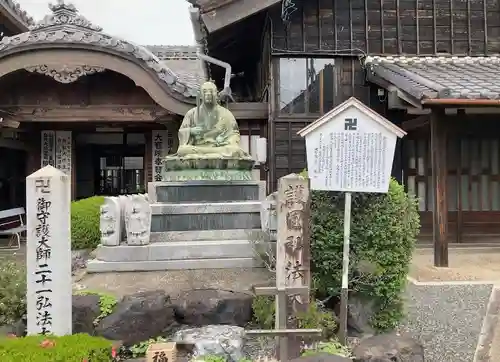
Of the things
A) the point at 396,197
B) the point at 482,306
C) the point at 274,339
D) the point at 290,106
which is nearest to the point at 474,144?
the point at 290,106

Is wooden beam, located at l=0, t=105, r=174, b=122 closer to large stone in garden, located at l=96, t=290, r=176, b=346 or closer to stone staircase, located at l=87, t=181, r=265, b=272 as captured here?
stone staircase, located at l=87, t=181, r=265, b=272

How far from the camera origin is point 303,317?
446 centimetres

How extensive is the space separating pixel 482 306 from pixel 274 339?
8.99ft

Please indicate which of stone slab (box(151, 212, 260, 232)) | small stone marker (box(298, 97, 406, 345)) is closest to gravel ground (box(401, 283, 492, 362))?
small stone marker (box(298, 97, 406, 345))

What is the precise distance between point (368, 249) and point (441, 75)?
222 inches

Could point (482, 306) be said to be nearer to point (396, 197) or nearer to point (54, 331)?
point (396, 197)

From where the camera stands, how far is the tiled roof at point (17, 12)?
13.4 meters

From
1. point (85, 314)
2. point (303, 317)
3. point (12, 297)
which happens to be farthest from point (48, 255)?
point (303, 317)

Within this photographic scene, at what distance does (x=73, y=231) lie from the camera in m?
8.89

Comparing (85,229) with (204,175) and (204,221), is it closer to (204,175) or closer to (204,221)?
(204,175)

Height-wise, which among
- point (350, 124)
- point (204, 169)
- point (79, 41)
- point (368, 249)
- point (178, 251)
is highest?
point (79, 41)

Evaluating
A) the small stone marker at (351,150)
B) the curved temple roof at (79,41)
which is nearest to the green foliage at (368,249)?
the small stone marker at (351,150)

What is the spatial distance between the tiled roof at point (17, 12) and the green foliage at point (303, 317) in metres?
12.0

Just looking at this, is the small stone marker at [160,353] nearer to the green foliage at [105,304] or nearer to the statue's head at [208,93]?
the green foliage at [105,304]
